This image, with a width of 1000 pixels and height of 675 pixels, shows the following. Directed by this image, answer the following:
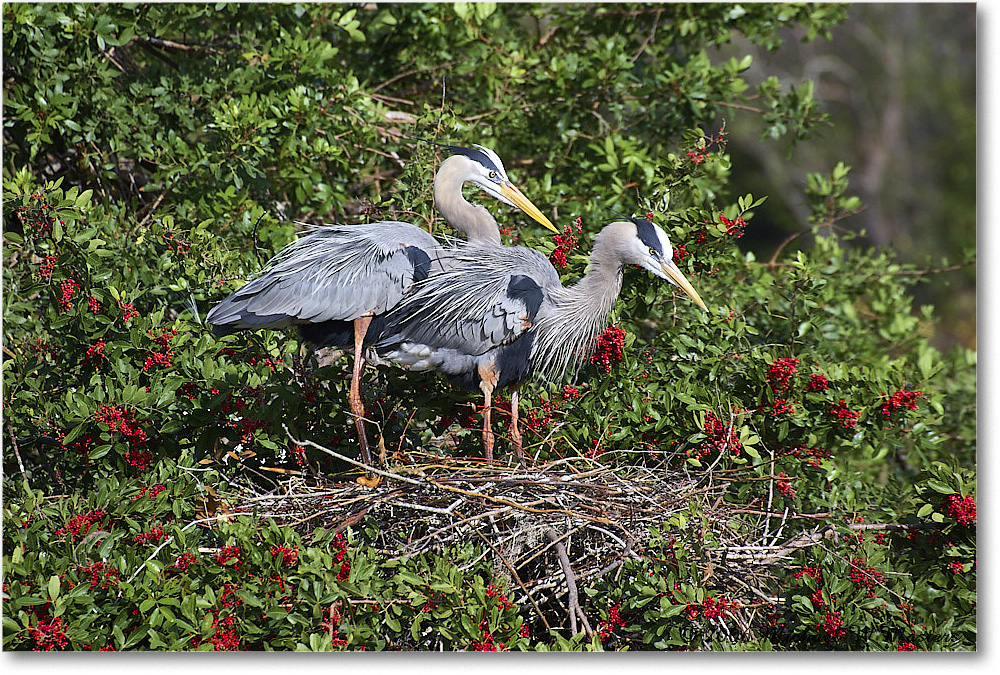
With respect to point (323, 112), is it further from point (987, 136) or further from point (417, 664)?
point (987, 136)

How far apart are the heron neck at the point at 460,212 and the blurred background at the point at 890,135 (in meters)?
6.32

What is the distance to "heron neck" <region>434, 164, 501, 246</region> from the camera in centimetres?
277

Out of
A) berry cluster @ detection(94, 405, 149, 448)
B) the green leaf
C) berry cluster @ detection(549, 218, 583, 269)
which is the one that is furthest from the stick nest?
berry cluster @ detection(549, 218, 583, 269)

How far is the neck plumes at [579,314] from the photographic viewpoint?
2674 millimetres

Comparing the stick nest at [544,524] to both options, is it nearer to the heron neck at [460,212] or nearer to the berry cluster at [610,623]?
the berry cluster at [610,623]

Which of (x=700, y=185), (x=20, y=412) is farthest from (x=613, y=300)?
(x=20, y=412)

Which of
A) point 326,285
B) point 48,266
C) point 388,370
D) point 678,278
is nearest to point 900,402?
point 678,278

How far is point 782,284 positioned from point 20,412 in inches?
86.4

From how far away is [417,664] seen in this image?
2.31 meters

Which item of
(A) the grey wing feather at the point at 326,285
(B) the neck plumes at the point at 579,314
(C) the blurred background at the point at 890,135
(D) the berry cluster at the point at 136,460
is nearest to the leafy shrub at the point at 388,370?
(D) the berry cluster at the point at 136,460

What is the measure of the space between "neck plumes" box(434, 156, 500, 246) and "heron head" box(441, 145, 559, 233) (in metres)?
0.01

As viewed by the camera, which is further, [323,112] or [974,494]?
[323,112]

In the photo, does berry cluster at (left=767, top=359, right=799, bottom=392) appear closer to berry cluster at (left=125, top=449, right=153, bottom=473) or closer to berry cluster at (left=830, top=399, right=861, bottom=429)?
berry cluster at (left=830, top=399, right=861, bottom=429)

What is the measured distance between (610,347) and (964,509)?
3.21 feet
